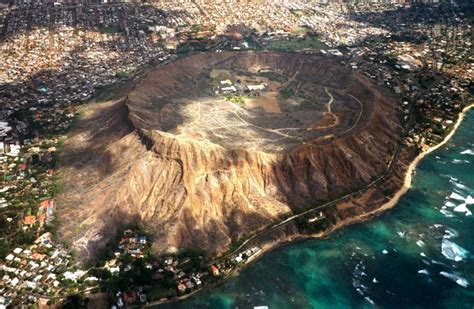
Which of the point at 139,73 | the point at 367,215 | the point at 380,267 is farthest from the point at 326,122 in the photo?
the point at 139,73

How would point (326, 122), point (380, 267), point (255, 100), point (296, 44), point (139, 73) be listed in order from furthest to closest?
point (296, 44) < point (139, 73) < point (255, 100) < point (326, 122) < point (380, 267)

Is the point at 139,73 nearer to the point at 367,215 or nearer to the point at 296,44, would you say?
the point at 296,44

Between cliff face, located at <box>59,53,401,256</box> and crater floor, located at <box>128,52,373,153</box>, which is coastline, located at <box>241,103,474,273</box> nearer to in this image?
cliff face, located at <box>59,53,401,256</box>

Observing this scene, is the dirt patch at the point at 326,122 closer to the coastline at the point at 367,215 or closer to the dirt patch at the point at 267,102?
the dirt patch at the point at 267,102

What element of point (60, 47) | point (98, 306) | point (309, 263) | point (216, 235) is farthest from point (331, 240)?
point (60, 47)

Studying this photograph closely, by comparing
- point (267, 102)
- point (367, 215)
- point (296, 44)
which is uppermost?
point (296, 44)

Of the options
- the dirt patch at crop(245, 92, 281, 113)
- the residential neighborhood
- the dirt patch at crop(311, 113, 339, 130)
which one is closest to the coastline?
the residential neighborhood

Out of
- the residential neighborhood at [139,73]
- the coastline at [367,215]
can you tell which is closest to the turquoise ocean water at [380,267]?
the coastline at [367,215]
